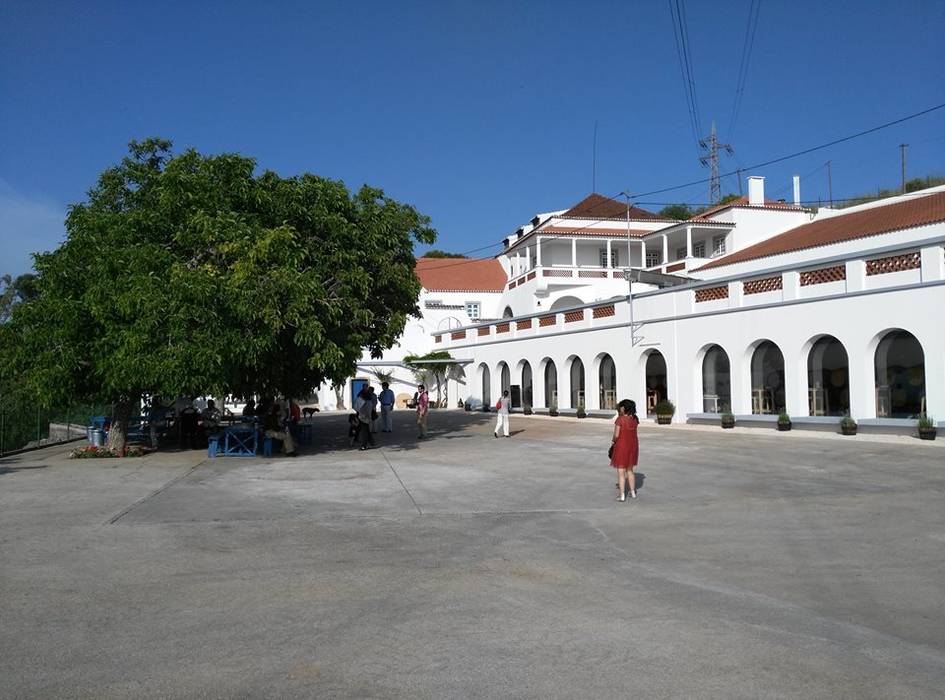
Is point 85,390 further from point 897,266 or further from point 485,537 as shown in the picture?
point 897,266

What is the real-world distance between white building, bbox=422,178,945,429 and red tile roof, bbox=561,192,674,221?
18 cm

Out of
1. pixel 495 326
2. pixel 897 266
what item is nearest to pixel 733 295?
pixel 897 266

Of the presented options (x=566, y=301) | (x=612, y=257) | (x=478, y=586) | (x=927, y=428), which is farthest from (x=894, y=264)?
(x=612, y=257)

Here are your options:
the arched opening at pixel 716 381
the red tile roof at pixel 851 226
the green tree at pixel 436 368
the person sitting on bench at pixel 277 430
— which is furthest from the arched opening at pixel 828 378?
the green tree at pixel 436 368

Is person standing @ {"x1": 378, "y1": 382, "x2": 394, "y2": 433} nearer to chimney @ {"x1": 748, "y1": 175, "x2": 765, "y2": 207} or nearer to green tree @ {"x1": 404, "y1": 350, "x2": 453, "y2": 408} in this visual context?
green tree @ {"x1": 404, "y1": 350, "x2": 453, "y2": 408}

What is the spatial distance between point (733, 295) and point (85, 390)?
18241 millimetres

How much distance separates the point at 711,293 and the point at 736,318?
62.0 inches

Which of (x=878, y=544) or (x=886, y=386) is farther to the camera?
(x=886, y=386)

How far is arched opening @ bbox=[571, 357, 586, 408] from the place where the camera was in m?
33.5

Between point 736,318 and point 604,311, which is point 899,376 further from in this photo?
point 604,311

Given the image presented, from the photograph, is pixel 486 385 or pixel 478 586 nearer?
pixel 478 586

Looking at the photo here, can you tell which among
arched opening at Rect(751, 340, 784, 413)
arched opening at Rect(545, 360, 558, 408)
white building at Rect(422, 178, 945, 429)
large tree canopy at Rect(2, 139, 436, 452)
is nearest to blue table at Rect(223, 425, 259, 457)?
large tree canopy at Rect(2, 139, 436, 452)

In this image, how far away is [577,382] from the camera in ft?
111

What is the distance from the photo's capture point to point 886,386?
67.9 ft
